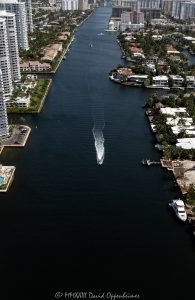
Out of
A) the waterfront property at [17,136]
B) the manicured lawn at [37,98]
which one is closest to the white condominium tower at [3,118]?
the waterfront property at [17,136]

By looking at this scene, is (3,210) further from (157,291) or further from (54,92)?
(54,92)

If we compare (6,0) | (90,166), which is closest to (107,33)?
(6,0)

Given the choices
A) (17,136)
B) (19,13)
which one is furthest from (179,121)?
(19,13)

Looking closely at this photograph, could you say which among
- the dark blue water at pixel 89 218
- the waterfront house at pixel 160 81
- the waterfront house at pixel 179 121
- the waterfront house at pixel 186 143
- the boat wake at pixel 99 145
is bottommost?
the dark blue water at pixel 89 218

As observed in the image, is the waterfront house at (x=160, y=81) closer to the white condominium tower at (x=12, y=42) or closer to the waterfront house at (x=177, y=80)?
the waterfront house at (x=177, y=80)

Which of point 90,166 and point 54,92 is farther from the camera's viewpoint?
point 54,92

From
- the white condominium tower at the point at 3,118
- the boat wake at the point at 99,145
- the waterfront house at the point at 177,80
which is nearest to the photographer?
the boat wake at the point at 99,145
